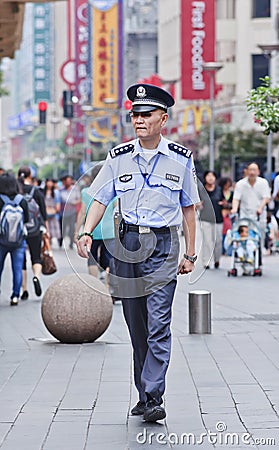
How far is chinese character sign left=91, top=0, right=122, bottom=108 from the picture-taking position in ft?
319

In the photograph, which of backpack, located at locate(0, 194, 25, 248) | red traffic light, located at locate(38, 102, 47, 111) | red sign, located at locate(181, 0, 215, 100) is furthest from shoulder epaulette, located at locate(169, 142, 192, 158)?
red sign, located at locate(181, 0, 215, 100)

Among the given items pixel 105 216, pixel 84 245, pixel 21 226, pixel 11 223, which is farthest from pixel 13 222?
pixel 84 245

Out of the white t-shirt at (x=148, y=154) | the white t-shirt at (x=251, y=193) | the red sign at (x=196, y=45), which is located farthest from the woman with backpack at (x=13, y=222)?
the red sign at (x=196, y=45)

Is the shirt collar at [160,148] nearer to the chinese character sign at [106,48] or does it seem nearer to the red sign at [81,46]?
the chinese character sign at [106,48]

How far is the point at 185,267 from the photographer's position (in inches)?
312

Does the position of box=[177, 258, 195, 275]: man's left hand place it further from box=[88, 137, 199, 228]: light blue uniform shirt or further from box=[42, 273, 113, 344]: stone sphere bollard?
box=[42, 273, 113, 344]: stone sphere bollard

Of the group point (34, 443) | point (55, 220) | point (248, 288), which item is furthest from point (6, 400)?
point (55, 220)

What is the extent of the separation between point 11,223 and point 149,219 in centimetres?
847

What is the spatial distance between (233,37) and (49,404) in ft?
200

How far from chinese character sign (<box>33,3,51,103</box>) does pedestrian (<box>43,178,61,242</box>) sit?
437ft

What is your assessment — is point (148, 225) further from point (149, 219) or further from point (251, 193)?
point (251, 193)

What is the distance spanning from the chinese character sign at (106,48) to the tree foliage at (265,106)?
269 feet

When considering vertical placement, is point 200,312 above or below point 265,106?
below

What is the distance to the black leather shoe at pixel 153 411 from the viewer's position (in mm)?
7609
